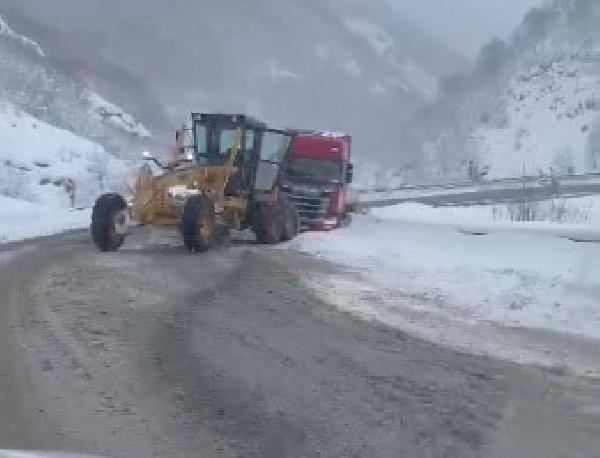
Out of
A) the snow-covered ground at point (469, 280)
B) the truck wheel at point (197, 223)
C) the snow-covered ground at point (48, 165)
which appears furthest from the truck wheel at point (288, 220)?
the snow-covered ground at point (48, 165)

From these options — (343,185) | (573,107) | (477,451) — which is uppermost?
(573,107)

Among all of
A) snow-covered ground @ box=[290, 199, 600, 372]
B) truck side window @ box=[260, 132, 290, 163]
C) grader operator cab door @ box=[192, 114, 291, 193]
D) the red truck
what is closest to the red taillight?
the red truck

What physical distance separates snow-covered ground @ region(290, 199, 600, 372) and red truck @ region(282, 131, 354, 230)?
3258 millimetres

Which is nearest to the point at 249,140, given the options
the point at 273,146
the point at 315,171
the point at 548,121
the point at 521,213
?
the point at 273,146

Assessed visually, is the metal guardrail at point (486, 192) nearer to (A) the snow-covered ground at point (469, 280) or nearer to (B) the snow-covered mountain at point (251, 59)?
(A) the snow-covered ground at point (469, 280)

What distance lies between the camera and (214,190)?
67.0ft

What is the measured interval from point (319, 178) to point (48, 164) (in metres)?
33.0

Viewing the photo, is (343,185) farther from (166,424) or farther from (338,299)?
(166,424)

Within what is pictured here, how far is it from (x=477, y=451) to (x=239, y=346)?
3470 millimetres

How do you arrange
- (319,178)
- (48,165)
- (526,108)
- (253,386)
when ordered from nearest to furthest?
1. (253,386)
2. (319,178)
3. (48,165)
4. (526,108)

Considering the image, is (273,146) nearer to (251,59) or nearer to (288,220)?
(288,220)

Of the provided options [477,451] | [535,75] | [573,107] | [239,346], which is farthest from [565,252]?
[535,75]

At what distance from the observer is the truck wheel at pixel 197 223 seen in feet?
60.4

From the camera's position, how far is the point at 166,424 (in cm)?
728
